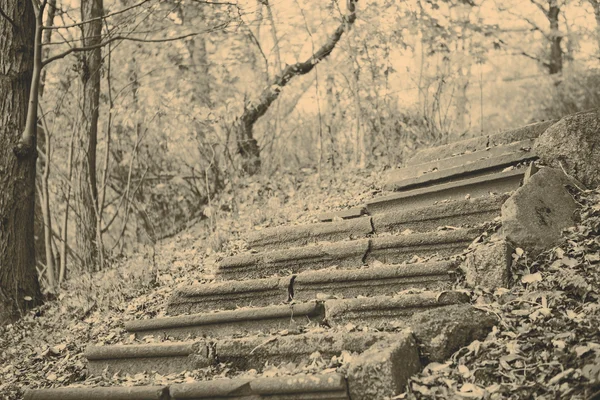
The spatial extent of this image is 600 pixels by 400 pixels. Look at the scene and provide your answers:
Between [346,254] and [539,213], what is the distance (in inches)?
52.9

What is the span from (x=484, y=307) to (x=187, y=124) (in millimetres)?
6497

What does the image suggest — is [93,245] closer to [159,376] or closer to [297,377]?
[159,376]

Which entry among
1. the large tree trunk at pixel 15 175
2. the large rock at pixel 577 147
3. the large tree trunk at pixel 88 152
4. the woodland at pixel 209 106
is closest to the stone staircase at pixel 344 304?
the large rock at pixel 577 147

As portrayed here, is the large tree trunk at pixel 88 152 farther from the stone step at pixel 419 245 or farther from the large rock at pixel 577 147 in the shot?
the large rock at pixel 577 147

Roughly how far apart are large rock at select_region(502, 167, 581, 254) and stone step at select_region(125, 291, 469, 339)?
558mm

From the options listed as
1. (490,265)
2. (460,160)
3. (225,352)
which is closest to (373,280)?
(490,265)

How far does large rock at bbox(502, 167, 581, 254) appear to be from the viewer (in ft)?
12.5

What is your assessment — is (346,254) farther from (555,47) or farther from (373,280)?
(555,47)

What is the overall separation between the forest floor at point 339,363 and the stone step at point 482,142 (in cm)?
70

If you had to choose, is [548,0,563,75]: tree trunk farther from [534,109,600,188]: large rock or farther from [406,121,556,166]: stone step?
[534,109,600,188]: large rock

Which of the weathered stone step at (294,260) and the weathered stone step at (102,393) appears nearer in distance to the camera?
the weathered stone step at (102,393)

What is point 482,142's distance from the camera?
5828 mm

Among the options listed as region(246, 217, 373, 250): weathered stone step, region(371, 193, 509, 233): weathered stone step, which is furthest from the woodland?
region(371, 193, 509, 233): weathered stone step

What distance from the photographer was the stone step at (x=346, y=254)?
167 inches
